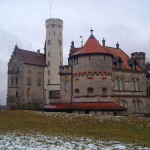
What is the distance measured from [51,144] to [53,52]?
76.8 metres

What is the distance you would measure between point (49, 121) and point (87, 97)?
16866mm

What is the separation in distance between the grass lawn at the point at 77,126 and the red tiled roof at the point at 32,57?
5145 cm

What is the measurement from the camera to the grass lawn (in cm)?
2483

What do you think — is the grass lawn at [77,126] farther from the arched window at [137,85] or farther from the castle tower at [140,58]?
the castle tower at [140,58]

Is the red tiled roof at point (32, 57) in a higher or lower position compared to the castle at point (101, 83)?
higher

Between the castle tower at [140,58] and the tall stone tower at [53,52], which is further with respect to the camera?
the tall stone tower at [53,52]

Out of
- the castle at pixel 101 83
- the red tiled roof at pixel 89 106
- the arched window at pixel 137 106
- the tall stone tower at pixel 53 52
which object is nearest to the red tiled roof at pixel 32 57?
the tall stone tower at pixel 53 52

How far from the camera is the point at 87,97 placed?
4691cm

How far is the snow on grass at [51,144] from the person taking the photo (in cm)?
1886

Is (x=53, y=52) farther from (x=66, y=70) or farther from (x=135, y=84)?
(x=66, y=70)

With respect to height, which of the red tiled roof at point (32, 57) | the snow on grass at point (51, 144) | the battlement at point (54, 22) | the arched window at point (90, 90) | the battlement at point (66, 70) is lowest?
the snow on grass at point (51, 144)

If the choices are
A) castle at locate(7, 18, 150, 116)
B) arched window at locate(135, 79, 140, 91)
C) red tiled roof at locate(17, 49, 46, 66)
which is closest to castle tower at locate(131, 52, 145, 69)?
castle at locate(7, 18, 150, 116)

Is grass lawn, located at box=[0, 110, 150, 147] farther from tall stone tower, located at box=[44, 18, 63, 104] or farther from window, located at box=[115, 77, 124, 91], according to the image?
tall stone tower, located at box=[44, 18, 63, 104]

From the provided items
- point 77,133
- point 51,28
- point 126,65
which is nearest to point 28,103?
point 51,28
